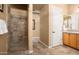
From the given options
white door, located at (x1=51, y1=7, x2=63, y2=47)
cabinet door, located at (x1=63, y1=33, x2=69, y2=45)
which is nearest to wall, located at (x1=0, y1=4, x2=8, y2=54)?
white door, located at (x1=51, y1=7, x2=63, y2=47)

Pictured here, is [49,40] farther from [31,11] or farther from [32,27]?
[31,11]

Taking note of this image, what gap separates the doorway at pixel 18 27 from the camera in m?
1.75

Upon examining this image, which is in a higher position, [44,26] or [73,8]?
[73,8]

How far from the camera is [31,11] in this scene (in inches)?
71.1

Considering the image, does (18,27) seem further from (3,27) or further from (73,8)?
(73,8)

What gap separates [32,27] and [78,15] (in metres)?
0.73

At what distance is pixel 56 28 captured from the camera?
1811 millimetres

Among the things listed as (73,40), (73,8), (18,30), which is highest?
(73,8)

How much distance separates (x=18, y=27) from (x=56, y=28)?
588 millimetres

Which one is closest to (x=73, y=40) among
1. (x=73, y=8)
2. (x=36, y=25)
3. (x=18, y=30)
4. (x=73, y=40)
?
(x=73, y=40)

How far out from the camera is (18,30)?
1.79 metres

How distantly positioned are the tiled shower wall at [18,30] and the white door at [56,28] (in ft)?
1.38

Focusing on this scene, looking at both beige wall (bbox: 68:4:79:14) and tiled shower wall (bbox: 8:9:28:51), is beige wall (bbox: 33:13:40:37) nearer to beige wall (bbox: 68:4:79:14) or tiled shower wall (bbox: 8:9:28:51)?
tiled shower wall (bbox: 8:9:28:51)
